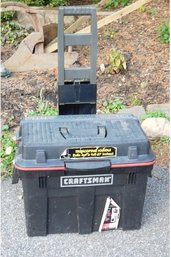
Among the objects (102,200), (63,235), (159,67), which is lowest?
(63,235)

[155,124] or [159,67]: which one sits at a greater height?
[159,67]

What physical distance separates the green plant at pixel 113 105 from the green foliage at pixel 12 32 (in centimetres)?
183

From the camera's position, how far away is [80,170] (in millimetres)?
2859

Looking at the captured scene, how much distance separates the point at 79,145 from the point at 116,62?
2.49 m

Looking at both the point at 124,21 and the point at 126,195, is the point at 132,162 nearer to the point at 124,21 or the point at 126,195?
the point at 126,195

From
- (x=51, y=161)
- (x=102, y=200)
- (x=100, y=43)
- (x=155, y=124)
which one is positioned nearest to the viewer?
(x=51, y=161)

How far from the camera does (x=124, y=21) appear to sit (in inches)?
239

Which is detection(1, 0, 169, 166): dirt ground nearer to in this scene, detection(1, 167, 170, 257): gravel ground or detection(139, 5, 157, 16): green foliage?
detection(139, 5, 157, 16): green foliage

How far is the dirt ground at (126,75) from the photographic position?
4891mm

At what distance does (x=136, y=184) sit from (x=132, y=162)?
0.67 ft

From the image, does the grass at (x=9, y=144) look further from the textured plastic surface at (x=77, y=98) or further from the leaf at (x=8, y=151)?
the textured plastic surface at (x=77, y=98)

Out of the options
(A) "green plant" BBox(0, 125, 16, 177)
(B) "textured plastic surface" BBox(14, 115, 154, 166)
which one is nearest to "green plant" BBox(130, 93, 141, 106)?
(A) "green plant" BBox(0, 125, 16, 177)

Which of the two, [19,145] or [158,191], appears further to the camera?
[158,191]

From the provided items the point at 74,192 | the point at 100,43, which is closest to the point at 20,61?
the point at 100,43
